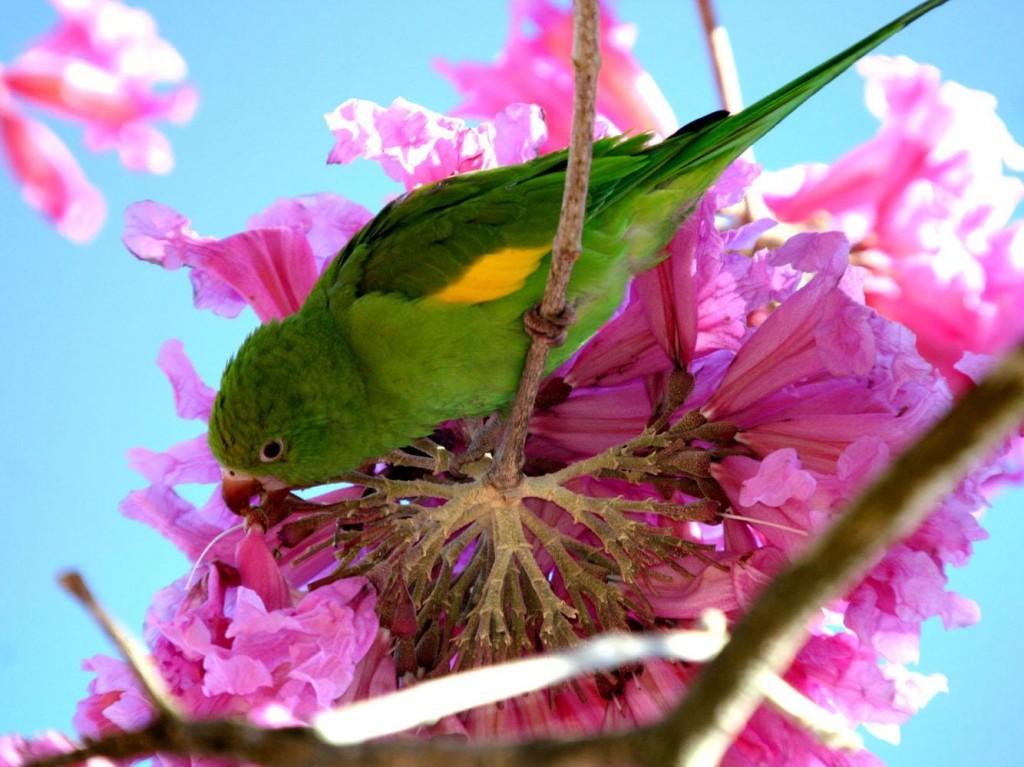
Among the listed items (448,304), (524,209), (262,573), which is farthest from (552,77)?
(262,573)

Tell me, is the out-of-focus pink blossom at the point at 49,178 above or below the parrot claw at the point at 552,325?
above

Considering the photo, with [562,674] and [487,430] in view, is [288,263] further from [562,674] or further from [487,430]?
[562,674]

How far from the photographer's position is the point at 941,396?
81 cm

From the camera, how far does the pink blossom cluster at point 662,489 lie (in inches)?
30.9

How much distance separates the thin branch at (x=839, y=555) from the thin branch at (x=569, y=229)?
379mm

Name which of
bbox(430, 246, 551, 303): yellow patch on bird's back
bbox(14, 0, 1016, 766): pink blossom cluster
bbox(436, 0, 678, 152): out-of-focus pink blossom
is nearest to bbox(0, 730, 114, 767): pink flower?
bbox(14, 0, 1016, 766): pink blossom cluster

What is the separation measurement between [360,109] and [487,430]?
32 cm

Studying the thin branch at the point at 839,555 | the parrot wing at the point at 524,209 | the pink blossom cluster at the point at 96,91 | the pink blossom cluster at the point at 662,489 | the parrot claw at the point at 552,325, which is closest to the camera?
the thin branch at the point at 839,555

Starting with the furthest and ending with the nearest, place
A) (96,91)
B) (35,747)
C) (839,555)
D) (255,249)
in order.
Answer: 1. (255,249)
2. (96,91)
3. (35,747)
4. (839,555)

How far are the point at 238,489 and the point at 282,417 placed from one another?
0.08 metres

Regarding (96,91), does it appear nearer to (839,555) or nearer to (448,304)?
(448,304)

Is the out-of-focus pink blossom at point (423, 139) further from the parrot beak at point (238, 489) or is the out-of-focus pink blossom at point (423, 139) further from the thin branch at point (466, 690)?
the thin branch at point (466, 690)

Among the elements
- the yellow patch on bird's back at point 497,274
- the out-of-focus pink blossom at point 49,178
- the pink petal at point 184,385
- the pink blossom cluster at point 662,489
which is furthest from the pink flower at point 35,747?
the yellow patch on bird's back at point 497,274

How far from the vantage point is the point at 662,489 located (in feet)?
2.83
